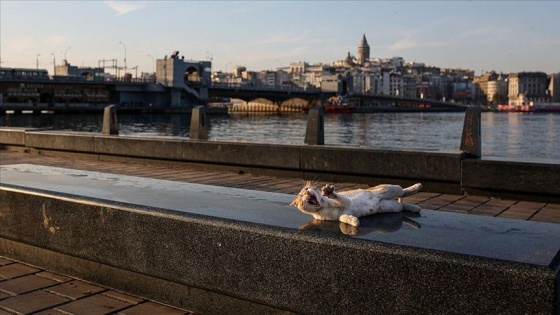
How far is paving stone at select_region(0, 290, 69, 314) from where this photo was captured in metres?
4.01

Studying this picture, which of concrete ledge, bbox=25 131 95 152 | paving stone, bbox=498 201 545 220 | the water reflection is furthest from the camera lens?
concrete ledge, bbox=25 131 95 152

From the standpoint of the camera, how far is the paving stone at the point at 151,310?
3.99 metres

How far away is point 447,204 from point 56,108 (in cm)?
10132

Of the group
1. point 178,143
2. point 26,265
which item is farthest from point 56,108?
point 26,265

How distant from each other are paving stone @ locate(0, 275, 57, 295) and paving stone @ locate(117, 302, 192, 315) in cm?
88

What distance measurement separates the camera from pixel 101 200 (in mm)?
4523

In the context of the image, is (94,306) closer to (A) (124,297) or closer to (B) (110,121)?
(A) (124,297)

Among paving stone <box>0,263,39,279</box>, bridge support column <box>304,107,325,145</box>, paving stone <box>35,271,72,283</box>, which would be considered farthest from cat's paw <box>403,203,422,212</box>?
bridge support column <box>304,107,325,145</box>

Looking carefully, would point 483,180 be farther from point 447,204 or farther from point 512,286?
point 512,286

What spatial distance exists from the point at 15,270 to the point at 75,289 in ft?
2.60

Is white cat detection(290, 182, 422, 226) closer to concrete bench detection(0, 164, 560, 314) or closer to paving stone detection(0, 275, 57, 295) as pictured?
concrete bench detection(0, 164, 560, 314)

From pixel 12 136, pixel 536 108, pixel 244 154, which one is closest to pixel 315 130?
pixel 244 154

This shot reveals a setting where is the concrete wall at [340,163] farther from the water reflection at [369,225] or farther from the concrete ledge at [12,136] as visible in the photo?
the water reflection at [369,225]

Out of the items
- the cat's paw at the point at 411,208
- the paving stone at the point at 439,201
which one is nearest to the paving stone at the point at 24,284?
the cat's paw at the point at 411,208
